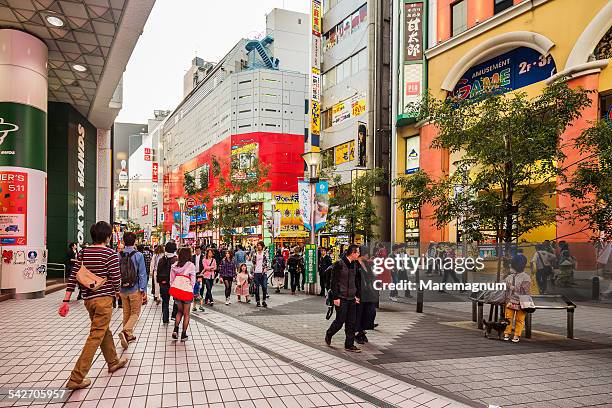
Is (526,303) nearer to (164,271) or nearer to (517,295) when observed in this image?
(517,295)

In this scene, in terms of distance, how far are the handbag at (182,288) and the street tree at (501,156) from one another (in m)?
5.42

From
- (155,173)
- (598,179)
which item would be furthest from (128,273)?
(155,173)

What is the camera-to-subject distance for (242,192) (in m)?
28.7

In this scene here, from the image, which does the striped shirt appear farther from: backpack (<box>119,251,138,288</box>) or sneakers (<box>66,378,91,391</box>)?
backpack (<box>119,251,138,288</box>)

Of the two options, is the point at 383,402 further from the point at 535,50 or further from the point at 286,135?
the point at 286,135

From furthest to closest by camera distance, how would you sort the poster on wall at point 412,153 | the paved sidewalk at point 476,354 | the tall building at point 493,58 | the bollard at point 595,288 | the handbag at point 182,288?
the poster on wall at point 412,153 → the tall building at point 493,58 → the bollard at point 595,288 → the handbag at point 182,288 → the paved sidewalk at point 476,354

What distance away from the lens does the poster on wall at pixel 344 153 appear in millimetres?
34572

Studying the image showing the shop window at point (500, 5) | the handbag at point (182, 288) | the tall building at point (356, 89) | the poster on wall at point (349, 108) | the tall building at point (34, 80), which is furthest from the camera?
the poster on wall at point (349, 108)

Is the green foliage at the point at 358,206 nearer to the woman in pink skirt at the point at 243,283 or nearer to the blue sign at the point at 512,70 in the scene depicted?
the blue sign at the point at 512,70

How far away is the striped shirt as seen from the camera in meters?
5.21

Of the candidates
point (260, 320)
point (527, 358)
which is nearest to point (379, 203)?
point (260, 320)

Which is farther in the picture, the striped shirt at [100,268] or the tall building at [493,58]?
the tall building at [493,58]

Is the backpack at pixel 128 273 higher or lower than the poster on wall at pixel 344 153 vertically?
lower

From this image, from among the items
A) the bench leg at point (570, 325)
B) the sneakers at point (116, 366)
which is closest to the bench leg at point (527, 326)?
the bench leg at point (570, 325)
